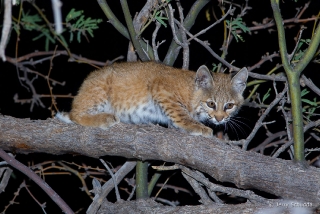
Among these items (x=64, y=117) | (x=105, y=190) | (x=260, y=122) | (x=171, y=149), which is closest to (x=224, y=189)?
(x=171, y=149)

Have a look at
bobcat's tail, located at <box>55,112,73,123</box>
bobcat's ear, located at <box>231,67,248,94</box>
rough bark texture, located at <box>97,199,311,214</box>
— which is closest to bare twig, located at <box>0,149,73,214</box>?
rough bark texture, located at <box>97,199,311,214</box>

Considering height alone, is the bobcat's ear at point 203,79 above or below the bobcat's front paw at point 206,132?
above

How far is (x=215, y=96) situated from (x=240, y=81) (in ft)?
0.94

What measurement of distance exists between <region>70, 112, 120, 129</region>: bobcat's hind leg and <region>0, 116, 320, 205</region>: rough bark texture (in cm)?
13

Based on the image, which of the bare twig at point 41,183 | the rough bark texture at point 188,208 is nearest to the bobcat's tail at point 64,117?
the bare twig at point 41,183

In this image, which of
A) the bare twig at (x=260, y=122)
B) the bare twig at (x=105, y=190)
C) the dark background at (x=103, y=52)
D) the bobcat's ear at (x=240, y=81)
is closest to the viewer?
the bare twig at (x=260, y=122)

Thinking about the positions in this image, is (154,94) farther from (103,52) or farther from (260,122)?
(103,52)

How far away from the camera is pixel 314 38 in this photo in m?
3.75

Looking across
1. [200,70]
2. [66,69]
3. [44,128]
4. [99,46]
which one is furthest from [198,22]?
[44,128]

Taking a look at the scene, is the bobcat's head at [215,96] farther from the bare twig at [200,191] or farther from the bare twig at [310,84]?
the bare twig at [200,191]

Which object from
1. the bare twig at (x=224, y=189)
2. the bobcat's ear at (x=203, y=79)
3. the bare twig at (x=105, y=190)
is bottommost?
the bare twig at (x=105, y=190)

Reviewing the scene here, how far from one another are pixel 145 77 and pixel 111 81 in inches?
13.4

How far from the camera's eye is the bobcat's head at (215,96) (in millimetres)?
5105

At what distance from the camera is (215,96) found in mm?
5172
